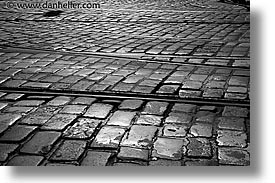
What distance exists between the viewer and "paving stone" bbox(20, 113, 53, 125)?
1.60m

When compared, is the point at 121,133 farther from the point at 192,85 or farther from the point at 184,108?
the point at 192,85

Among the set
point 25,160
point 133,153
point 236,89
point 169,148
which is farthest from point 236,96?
point 25,160

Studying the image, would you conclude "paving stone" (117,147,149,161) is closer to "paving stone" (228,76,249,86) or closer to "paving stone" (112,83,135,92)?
"paving stone" (112,83,135,92)

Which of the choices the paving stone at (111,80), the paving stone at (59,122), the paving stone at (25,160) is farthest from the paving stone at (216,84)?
the paving stone at (25,160)

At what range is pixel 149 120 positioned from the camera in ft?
5.25

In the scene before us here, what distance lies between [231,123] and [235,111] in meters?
0.10

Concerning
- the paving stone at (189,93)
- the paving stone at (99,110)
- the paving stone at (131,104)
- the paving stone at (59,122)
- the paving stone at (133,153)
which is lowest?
the paving stone at (133,153)

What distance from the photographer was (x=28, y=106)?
1743 mm

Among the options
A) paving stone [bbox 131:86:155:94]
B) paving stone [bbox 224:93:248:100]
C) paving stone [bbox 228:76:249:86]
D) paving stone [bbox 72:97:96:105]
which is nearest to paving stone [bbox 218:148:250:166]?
paving stone [bbox 224:93:248:100]

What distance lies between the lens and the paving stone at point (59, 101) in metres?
1.77

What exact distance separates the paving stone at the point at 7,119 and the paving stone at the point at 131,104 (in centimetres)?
48

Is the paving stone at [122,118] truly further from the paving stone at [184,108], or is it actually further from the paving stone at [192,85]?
the paving stone at [192,85]

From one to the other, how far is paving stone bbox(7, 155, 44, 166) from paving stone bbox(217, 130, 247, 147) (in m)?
0.72

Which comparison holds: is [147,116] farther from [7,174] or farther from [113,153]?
[7,174]
